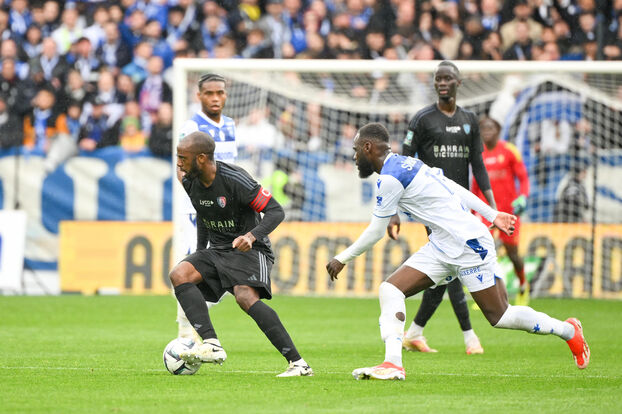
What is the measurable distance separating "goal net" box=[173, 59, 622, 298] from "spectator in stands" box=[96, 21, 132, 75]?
3.04 m

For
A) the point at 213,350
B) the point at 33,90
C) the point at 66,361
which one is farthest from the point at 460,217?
the point at 33,90

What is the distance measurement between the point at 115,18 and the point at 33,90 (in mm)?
2088

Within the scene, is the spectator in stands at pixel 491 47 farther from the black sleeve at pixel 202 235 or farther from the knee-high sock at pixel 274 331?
the knee-high sock at pixel 274 331

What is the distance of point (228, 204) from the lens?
25.3 ft

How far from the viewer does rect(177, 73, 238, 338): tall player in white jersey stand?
9.82 metres

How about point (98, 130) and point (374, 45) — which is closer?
point (98, 130)

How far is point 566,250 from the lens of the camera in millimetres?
16266

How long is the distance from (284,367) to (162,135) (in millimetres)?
9659

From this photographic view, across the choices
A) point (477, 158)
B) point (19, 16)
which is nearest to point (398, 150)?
point (477, 158)

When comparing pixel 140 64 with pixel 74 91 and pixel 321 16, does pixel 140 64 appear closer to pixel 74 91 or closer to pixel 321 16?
pixel 74 91

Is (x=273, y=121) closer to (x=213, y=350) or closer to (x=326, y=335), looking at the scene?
(x=326, y=335)

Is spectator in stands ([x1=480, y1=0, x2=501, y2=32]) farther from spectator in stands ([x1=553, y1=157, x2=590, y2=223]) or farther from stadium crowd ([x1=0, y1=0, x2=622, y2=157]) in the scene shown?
spectator in stands ([x1=553, y1=157, x2=590, y2=223])

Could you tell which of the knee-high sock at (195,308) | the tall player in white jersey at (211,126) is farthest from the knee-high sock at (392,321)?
the tall player in white jersey at (211,126)

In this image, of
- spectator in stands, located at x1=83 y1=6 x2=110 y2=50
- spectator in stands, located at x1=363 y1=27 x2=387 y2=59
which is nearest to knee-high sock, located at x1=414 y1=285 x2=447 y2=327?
spectator in stands, located at x1=363 y1=27 x2=387 y2=59
